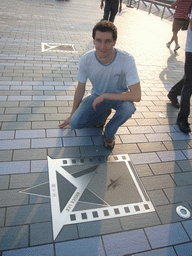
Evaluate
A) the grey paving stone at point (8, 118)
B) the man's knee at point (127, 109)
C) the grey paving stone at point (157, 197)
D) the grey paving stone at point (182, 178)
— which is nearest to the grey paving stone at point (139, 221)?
the grey paving stone at point (157, 197)

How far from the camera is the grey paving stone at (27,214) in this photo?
76.4 inches

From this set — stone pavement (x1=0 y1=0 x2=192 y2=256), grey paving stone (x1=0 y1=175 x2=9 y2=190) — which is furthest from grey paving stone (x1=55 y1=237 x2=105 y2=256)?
grey paving stone (x1=0 y1=175 x2=9 y2=190)

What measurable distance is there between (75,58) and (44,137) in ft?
10.9

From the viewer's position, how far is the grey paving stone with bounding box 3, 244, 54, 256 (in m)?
1.73

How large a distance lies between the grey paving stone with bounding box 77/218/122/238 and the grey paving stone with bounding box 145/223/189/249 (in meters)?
0.30

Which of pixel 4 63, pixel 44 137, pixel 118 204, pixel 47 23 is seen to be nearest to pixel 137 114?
pixel 44 137

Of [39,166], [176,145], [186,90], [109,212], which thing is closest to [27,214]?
[39,166]

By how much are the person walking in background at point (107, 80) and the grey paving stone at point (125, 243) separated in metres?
1.16

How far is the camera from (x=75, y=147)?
2.87 metres

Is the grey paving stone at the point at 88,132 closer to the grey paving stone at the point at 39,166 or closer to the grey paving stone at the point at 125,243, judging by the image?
the grey paving stone at the point at 39,166

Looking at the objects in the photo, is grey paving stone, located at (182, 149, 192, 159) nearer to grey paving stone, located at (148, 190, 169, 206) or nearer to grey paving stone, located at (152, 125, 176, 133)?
grey paving stone, located at (152, 125, 176, 133)

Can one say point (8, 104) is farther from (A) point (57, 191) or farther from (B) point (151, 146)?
(B) point (151, 146)

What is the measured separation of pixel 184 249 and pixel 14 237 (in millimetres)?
1471

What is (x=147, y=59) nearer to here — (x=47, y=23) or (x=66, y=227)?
(x=47, y=23)
